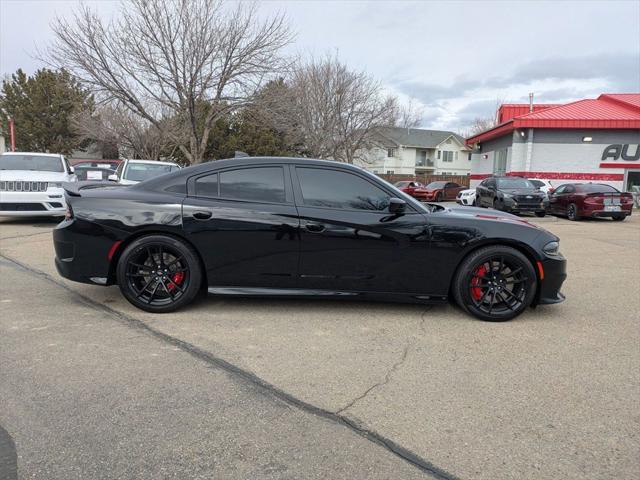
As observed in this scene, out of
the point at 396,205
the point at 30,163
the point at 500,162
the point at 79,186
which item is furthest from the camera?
the point at 500,162

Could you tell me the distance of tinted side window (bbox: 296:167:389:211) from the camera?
450 cm

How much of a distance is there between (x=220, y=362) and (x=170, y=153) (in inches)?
1460

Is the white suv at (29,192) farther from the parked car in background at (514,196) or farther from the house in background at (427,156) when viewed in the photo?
the house in background at (427,156)

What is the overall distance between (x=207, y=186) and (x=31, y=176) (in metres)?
7.69

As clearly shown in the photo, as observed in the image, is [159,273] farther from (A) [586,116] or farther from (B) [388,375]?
(A) [586,116]

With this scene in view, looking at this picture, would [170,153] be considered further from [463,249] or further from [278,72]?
[463,249]

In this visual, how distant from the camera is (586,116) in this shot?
22812 mm

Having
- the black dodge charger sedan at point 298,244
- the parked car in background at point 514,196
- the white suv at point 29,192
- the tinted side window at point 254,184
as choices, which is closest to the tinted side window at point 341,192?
the black dodge charger sedan at point 298,244

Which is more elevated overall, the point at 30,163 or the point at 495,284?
the point at 30,163

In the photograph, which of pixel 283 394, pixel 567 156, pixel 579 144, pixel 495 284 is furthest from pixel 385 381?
pixel 579 144

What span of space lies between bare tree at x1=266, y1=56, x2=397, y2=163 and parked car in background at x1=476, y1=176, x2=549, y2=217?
39.8ft

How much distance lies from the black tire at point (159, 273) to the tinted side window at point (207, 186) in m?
0.51


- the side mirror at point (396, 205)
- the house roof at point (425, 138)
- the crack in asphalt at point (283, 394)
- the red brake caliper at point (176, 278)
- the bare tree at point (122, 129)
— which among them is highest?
the house roof at point (425, 138)

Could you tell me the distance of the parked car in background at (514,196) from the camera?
16172 mm
